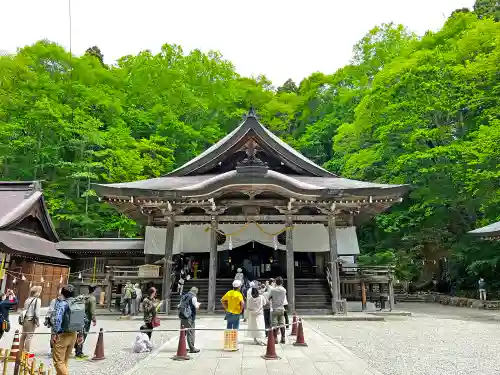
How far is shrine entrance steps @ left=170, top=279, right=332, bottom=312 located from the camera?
14602 mm

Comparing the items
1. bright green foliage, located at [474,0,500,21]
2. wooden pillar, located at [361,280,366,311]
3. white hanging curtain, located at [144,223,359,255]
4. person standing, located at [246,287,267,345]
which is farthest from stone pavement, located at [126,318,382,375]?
bright green foliage, located at [474,0,500,21]

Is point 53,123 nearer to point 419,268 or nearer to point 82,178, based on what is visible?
point 82,178

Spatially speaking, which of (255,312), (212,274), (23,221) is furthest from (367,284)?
(23,221)

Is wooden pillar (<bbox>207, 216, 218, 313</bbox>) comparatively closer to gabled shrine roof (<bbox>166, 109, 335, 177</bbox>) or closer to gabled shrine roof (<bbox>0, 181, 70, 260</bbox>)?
gabled shrine roof (<bbox>166, 109, 335, 177</bbox>)

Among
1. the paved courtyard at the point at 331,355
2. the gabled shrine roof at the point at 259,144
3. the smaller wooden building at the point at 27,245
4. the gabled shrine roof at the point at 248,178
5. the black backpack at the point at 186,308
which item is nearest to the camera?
the paved courtyard at the point at 331,355

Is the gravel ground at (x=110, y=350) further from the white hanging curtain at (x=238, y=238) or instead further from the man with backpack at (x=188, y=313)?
A: the white hanging curtain at (x=238, y=238)

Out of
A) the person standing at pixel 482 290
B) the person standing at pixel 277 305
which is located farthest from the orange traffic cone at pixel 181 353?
the person standing at pixel 482 290

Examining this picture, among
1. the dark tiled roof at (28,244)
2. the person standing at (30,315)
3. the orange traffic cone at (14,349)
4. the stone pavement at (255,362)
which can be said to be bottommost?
the stone pavement at (255,362)

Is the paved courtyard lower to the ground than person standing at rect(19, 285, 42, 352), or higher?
lower

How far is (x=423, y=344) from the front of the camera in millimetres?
8695

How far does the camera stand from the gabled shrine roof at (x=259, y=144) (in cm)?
1817

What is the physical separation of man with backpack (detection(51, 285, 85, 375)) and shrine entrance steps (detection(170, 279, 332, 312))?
9.38 meters

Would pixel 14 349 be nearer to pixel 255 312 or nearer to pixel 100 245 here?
pixel 255 312

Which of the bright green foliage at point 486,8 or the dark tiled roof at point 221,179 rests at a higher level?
the bright green foliage at point 486,8
